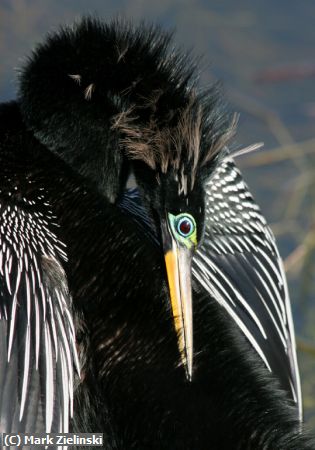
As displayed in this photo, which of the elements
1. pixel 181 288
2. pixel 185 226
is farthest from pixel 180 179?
pixel 181 288

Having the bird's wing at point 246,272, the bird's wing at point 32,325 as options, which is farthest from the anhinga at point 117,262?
the bird's wing at point 246,272

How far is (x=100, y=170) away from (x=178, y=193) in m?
0.37

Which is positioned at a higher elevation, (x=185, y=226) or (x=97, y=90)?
(x=97, y=90)

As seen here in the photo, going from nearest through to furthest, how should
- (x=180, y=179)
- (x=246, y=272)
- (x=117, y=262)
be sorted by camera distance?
(x=180, y=179)
(x=117, y=262)
(x=246, y=272)

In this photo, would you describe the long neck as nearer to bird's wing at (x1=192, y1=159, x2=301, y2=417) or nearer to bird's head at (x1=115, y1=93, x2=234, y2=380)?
bird's head at (x1=115, y1=93, x2=234, y2=380)

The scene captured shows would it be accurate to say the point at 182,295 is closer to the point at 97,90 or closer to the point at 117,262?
the point at 117,262

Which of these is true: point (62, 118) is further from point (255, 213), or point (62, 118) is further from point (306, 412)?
point (306, 412)

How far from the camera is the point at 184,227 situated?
13.1ft

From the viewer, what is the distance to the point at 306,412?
18.7ft

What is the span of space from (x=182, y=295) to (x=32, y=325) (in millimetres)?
510

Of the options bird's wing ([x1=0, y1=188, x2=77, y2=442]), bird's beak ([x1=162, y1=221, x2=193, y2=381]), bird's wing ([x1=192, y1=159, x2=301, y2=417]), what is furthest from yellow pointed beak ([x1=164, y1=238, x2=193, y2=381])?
bird's wing ([x1=192, y1=159, x2=301, y2=417])

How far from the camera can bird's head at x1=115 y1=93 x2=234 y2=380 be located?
3.97 metres

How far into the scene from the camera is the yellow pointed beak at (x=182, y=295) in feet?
12.9

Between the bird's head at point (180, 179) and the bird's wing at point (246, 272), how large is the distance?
0.50 metres
